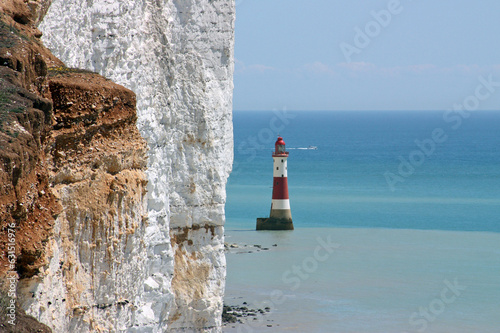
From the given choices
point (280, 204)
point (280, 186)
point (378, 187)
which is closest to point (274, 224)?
point (280, 204)

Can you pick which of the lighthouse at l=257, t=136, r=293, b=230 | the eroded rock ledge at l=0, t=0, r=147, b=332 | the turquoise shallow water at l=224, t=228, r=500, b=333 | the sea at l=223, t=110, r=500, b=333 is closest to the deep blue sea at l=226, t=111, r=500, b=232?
the sea at l=223, t=110, r=500, b=333

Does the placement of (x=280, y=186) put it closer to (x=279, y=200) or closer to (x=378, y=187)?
(x=279, y=200)

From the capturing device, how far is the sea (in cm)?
2308

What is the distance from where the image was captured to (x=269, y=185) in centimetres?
6203

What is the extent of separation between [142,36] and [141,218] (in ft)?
12.4

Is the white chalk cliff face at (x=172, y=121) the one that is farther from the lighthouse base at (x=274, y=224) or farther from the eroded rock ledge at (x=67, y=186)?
the lighthouse base at (x=274, y=224)

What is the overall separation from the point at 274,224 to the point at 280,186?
186 centimetres

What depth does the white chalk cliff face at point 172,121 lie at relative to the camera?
27.5 ft

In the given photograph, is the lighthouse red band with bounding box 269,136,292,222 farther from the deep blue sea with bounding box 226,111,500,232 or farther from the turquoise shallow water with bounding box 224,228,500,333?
the deep blue sea with bounding box 226,111,500,232

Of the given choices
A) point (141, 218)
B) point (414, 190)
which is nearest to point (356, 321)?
point (141, 218)

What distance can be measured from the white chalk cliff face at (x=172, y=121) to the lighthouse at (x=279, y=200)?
2635cm

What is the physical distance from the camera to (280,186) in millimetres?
39062

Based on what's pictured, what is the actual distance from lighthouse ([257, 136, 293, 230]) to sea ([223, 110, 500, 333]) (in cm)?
67

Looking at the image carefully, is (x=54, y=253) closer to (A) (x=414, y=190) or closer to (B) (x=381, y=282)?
(B) (x=381, y=282)
